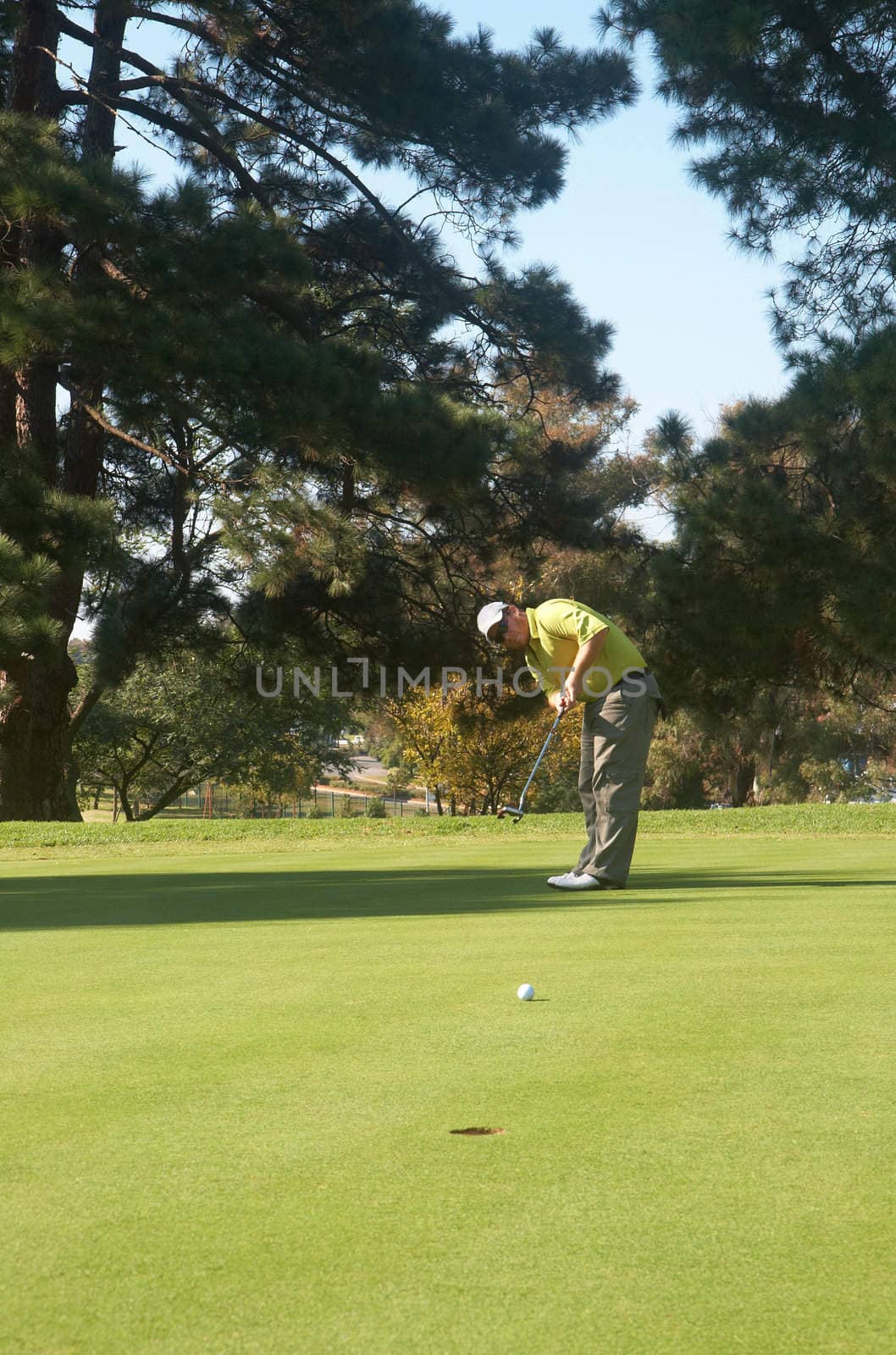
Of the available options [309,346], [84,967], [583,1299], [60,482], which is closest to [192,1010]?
[84,967]

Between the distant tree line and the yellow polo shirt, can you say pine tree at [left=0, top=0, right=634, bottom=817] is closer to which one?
the distant tree line

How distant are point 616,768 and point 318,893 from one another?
2.00 m

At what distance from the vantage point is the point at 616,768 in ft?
27.6

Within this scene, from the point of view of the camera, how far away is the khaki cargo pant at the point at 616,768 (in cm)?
839

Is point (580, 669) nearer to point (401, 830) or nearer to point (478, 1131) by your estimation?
point (478, 1131)

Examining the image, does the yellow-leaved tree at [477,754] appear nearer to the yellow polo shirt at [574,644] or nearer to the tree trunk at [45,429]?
the tree trunk at [45,429]

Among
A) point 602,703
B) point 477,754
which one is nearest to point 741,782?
point 477,754

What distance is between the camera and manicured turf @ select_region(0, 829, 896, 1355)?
1988mm

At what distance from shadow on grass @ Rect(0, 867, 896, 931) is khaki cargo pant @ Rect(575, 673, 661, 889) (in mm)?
237

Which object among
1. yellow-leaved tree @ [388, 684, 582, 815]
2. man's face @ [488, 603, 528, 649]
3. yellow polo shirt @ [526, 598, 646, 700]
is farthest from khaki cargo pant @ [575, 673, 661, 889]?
yellow-leaved tree @ [388, 684, 582, 815]

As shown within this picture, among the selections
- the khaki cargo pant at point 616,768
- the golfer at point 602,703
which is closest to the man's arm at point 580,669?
the golfer at point 602,703

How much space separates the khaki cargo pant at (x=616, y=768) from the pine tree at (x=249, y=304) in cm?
711

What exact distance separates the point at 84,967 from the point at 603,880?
392cm

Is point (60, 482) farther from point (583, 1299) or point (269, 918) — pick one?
point (583, 1299)
